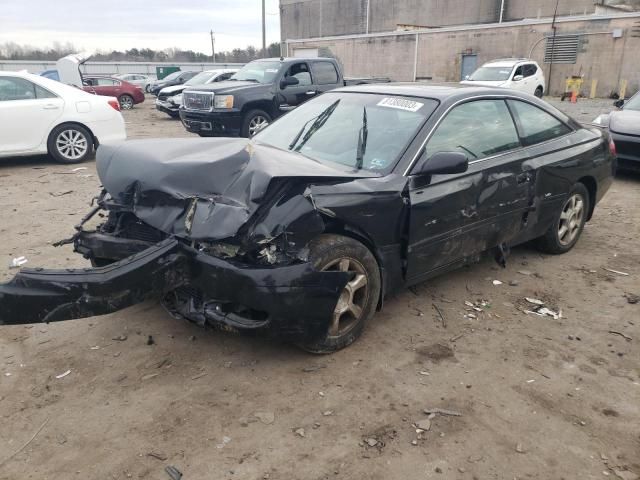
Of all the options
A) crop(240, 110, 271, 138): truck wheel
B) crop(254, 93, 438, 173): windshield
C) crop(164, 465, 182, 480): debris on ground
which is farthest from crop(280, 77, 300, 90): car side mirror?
crop(164, 465, 182, 480): debris on ground

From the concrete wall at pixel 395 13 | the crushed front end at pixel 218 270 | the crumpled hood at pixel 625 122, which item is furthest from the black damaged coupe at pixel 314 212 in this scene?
the concrete wall at pixel 395 13

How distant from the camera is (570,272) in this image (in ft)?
16.0

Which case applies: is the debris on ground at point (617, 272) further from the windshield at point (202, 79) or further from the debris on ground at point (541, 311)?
the windshield at point (202, 79)

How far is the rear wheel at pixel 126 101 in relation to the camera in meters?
22.1

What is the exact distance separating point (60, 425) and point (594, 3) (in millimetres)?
41354

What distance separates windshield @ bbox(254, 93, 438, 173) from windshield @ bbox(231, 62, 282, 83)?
756cm

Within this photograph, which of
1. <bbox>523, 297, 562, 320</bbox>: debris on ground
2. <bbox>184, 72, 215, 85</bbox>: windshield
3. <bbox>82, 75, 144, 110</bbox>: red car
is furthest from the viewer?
<bbox>82, 75, 144, 110</bbox>: red car

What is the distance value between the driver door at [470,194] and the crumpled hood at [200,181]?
0.53 metres

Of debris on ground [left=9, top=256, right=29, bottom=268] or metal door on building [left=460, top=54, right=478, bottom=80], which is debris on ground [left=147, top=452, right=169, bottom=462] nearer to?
debris on ground [left=9, top=256, right=29, bottom=268]

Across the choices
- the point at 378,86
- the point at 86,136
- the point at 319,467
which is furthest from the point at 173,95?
the point at 319,467

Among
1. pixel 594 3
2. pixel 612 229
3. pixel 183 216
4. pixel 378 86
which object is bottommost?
pixel 612 229

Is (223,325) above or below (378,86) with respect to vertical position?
below

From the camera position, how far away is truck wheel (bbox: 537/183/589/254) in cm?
505

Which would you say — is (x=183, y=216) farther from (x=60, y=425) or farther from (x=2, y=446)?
(x=2, y=446)
